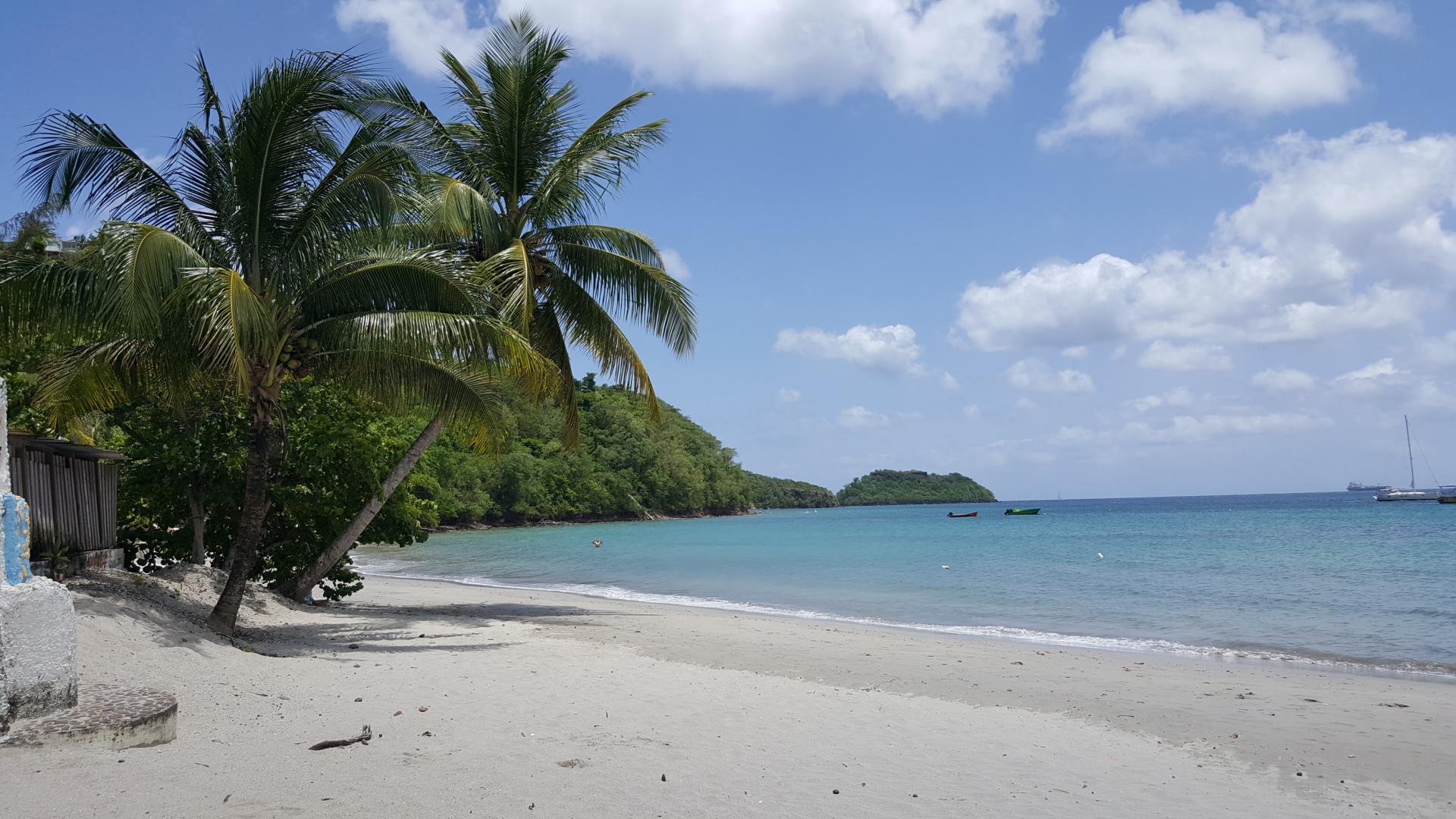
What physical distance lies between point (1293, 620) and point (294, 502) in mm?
14895

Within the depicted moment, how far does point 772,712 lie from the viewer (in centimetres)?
711

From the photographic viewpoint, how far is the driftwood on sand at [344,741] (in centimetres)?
523

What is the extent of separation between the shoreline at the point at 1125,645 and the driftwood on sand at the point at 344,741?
9.47 metres

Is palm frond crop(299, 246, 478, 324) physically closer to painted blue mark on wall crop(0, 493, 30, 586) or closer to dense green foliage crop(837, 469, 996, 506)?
painted blue mark on wall crop(0, 493, 30, 586)

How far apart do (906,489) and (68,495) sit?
18338 centimetres

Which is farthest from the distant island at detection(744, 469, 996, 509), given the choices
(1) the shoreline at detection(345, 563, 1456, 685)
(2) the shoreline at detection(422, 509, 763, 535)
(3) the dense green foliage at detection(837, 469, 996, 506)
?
(1) the shoreline at detection(345, 563, 1456, 685)

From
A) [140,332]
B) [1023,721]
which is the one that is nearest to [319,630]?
[140,332]

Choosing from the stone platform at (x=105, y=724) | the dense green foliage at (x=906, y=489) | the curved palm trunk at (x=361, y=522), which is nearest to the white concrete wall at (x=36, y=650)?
the stone platform at (x=105, y=724)

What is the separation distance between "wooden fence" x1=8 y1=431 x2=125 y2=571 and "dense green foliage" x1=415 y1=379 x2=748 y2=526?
43780 millimetres

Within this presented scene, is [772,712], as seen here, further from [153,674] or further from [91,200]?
[91,200]

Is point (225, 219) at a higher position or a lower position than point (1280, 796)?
higher

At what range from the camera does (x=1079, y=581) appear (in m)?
22.3

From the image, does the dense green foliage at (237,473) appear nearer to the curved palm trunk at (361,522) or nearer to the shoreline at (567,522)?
the curved palm trunk at (361,522)

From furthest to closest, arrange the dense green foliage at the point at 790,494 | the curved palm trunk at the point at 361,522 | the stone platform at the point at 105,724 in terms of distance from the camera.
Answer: the dense green foliage at the point at 790,494, the curved palm trunk at the point at 361,522, the stone platform at the point at 105,724
